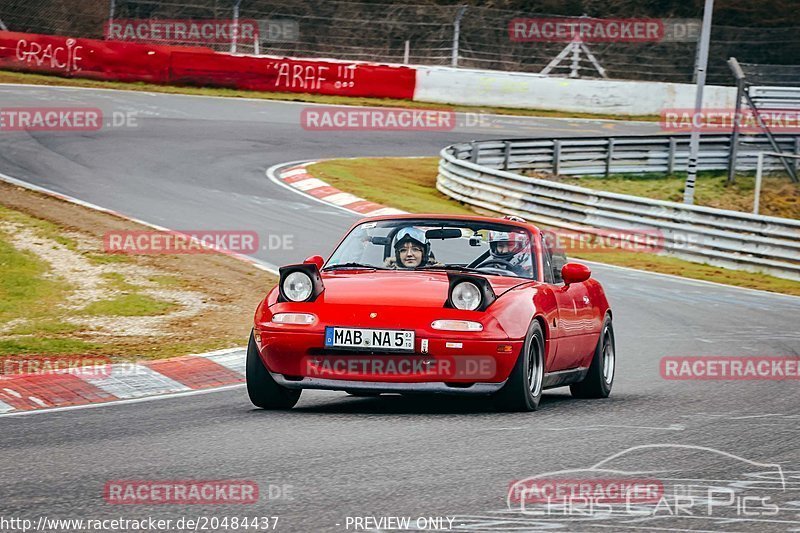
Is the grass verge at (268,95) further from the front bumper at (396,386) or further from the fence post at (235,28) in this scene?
the front bumper at (396,386)

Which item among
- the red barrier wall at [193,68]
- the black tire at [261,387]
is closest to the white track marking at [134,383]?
the black tire at [261,387]

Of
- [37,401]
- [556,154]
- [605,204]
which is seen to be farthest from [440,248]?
[556,154]

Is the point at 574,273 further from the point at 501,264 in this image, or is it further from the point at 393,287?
the point at 393,287

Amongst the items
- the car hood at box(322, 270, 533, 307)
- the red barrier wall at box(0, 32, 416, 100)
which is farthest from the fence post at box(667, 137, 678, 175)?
the car hood at box(322, 270, 533, 307)

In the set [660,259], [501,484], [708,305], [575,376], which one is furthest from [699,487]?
[660,259]

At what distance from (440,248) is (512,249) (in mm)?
496

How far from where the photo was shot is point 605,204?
77.3 ft

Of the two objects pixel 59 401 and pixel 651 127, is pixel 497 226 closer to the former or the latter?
pixel 59 401

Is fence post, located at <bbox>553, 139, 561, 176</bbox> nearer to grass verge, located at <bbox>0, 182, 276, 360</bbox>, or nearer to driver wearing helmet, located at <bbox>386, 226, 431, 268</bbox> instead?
grass verge, located at <bbox>0, 182, 276, 360</bbox>

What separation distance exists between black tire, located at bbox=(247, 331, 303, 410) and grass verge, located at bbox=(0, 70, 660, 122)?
26247mm

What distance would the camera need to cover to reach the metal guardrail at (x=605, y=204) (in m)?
21.8

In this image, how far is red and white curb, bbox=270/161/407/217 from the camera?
22.7m

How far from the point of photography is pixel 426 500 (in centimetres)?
536

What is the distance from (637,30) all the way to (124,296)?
110ft
